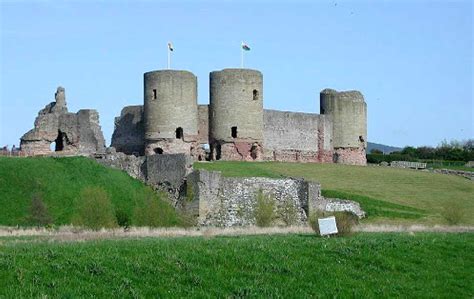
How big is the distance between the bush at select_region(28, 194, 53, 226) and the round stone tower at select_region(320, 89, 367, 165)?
96.0 feet

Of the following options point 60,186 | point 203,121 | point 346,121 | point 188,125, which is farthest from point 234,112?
point 60,186

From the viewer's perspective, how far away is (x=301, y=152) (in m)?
55.2

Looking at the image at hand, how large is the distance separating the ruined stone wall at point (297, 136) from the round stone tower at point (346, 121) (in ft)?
2.81

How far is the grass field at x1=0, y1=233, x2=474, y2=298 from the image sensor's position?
16.2m

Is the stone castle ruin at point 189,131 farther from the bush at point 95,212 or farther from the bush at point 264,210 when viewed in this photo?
the bush at point 95,212

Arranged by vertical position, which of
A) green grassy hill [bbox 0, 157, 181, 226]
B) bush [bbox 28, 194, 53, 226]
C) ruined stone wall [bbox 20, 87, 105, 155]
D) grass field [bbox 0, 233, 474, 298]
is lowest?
grass field [bbox 0, 233, 474, 298]

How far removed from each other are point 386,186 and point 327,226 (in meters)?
25.0

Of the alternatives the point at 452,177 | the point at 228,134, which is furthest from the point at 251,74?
the point at 452,177

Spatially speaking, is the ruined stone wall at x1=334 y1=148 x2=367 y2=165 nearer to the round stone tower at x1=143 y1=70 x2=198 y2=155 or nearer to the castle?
the castle

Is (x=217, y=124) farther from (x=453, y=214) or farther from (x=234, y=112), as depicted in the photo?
(x=453, y=214)

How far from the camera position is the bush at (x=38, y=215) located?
31.0 metres

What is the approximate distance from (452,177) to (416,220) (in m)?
18.0

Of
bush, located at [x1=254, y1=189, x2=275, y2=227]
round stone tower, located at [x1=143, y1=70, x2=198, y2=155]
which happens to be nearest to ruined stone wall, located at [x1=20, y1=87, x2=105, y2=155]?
round stone tower, located at [x1=143, y1=70, x2=198, y2=155]

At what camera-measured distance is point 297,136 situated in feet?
180
